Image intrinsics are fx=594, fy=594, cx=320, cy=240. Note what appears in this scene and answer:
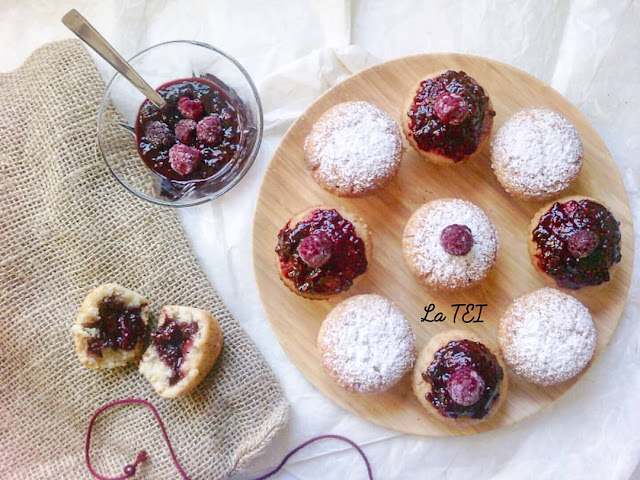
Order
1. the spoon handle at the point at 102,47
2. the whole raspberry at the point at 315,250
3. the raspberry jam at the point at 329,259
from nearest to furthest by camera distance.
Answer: the spoon handle at the point at 102,47
the whole raspberry at the point at 315,250
the raspberry jam at the point at 329,259

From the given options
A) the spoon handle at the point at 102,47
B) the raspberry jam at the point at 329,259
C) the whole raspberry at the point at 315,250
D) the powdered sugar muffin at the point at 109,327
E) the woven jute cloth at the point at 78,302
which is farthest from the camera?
the woven jute cloth at the point at 78,302

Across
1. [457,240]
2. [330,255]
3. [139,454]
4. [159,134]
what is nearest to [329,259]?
[330,255]

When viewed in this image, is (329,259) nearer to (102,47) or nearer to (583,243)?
(583,243)

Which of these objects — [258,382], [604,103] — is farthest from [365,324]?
[604,103]

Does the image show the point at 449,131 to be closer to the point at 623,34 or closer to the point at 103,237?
the point at 623,34

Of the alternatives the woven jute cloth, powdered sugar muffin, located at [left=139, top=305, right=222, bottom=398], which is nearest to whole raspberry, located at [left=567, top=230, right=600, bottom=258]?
the woven jute cloth

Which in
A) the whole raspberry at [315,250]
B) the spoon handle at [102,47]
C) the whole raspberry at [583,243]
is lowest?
the whole raspberry at [583,243]

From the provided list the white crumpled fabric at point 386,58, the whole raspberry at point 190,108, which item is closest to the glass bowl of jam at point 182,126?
the whole raspberry at point 190,108

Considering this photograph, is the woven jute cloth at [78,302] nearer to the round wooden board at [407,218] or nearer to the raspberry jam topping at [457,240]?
the round wooden board at [407,218]
